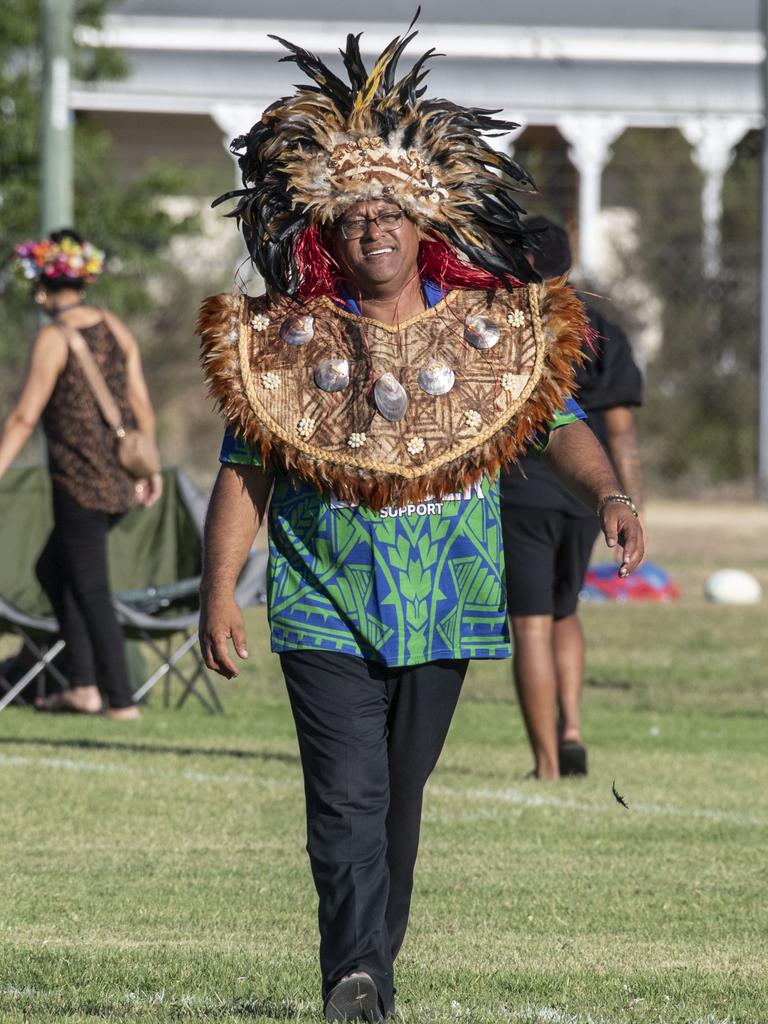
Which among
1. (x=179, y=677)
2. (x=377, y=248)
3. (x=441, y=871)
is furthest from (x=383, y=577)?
(x=179, y=677)

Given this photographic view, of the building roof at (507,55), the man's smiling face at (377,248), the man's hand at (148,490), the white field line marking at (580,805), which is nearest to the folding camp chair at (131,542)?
the man's hand at (148,490)

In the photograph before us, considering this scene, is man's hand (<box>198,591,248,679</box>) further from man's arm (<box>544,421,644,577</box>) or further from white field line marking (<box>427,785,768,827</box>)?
white field line marking (<box>427,785,768,827</box>)

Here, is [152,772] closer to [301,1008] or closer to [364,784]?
[301,1008]

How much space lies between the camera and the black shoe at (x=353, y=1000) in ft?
15.2

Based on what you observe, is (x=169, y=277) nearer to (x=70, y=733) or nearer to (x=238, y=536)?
(x=70, y=733)

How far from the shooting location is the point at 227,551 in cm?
490

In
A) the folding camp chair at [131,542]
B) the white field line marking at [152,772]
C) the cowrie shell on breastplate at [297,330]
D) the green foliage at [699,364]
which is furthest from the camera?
the green foliage at [699,364]

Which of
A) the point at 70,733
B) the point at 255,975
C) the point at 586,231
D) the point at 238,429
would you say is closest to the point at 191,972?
the point at 255,975

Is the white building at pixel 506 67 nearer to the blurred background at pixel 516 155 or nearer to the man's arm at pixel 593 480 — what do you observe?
the blurred background at pixel 516 155

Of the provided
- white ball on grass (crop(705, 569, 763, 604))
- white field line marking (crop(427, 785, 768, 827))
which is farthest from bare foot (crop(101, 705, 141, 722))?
white ball on grass (crop(705, 569, 763, 604))

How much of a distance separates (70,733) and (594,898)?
13.2 ft

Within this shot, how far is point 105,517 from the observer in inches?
396

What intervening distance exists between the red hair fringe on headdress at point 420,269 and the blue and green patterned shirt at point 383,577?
420 millimetres

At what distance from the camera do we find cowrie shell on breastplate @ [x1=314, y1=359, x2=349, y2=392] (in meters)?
4.91
